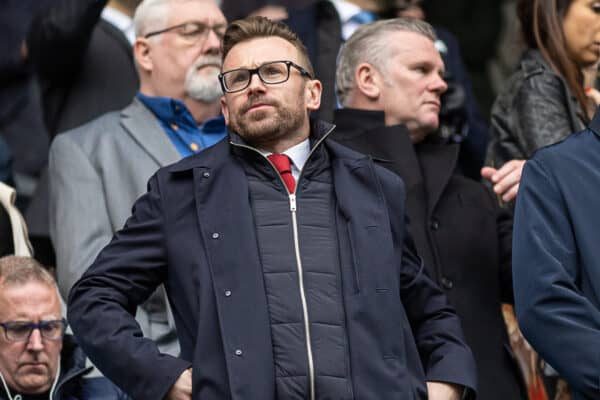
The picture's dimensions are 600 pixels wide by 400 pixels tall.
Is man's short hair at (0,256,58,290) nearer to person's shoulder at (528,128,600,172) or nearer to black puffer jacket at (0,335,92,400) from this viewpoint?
black puffer jacket at (0,335,92,400)

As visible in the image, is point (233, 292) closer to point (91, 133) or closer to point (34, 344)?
point (34, 344)

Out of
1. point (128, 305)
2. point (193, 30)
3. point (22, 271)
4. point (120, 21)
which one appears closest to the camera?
point (128, 305)

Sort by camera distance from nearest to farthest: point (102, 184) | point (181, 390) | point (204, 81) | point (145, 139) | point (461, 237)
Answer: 1. point (181, 390)
2. point (461, 237)
3. point (102, 184)
4. point (145, 139)
5. point (204, 81)

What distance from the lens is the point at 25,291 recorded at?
6230 mm

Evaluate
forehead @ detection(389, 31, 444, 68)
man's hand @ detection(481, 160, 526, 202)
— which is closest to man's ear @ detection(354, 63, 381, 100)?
forehead @ detection(389, 31, 444, 68)

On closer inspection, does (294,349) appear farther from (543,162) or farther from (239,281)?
(543,162)

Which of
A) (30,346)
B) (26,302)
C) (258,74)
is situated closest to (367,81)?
(258,74)

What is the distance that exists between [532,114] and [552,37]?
463 millimetres

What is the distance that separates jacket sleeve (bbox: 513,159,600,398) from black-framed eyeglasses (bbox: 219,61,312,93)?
99 centimetres

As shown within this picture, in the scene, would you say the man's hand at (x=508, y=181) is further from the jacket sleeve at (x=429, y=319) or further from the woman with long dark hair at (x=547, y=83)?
the jacket sleeve at (x=429, y=319)

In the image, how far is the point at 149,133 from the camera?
275 inches

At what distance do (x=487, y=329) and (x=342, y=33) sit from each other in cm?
235

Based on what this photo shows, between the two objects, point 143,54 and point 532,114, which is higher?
point 143,54

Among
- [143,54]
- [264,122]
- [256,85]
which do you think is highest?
[256,85]
